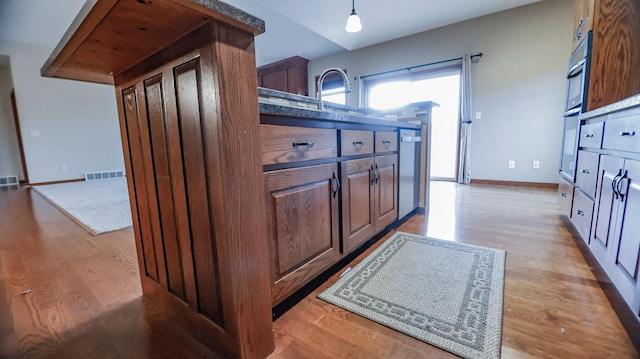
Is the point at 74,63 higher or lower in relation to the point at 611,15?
lower

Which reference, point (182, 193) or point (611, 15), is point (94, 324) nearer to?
point (182, 193)

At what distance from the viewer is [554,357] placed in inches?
32.6

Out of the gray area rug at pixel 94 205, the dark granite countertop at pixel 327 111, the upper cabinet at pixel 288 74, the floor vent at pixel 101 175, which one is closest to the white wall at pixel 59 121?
the floor vent at pixel 101 175

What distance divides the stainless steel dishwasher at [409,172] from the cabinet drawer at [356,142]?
0.56 metres

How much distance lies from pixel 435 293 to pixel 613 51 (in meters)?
1.90

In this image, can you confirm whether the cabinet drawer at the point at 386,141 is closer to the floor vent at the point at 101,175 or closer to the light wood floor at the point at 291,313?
the light wood floor at the point at 291,313

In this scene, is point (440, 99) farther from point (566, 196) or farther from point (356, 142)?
point (356, 142)

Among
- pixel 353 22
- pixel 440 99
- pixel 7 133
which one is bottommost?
pixel 7 133

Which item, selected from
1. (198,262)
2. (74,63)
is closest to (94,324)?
(198,262)

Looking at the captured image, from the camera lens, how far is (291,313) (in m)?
1.10

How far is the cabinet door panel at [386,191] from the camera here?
1.71 metres

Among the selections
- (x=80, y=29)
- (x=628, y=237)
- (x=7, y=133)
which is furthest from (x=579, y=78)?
(x=7, y=133)

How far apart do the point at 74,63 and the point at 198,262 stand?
0.83 meters

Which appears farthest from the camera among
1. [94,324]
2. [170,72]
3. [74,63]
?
[94,324]
